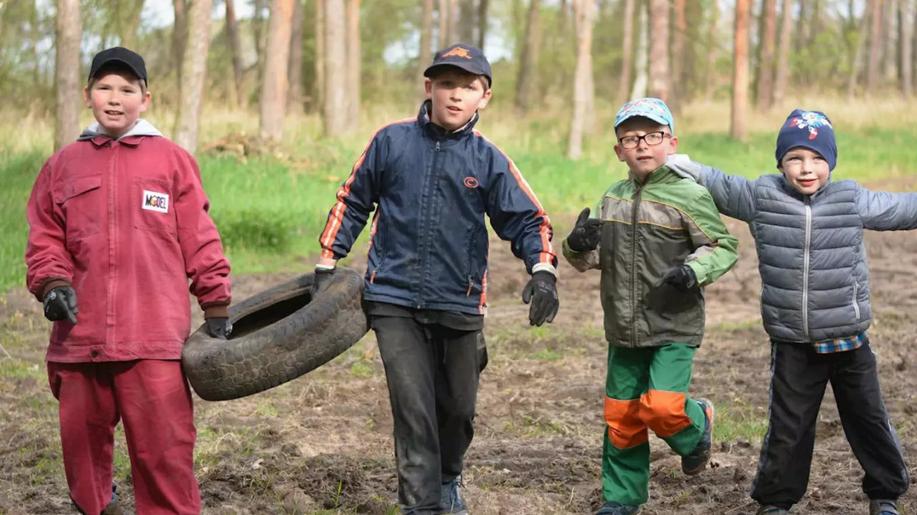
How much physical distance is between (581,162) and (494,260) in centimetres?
1020

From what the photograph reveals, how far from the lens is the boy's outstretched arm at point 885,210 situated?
5.17 meters

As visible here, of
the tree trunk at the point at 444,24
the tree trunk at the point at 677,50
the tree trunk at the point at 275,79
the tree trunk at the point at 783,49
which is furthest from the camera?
the tree trunk at the point at 783,49

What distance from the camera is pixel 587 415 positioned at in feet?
25.2

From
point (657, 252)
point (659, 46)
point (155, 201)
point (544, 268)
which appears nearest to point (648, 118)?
point (657, 252)

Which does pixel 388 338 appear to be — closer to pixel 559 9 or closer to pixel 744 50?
pixel 744 50

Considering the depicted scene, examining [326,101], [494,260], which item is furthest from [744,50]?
[494,260]

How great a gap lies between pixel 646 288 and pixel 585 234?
0.35 metres

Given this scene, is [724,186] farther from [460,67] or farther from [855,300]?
[460,67]

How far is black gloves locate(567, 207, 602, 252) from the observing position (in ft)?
17.2

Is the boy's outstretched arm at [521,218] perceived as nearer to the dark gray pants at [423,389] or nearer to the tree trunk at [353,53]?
the dark gray pants at [423,389]

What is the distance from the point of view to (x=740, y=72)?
98.1 ft

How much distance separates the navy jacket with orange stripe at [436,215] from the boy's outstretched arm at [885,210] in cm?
131

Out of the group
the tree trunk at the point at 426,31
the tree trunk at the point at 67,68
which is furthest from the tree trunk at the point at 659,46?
the tree trunk at the point at 67,68

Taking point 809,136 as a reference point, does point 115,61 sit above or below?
above
